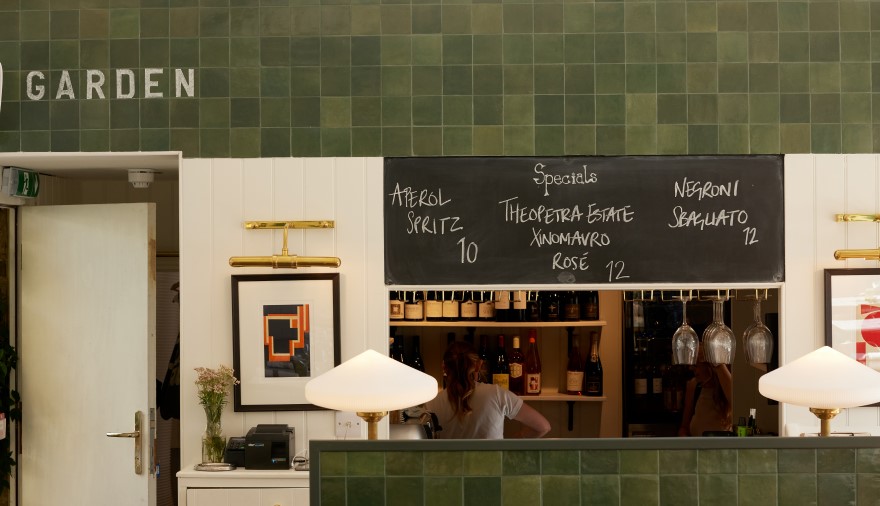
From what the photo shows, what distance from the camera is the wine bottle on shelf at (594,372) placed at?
5.30 metres

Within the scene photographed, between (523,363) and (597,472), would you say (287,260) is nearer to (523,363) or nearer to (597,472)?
(597,472)

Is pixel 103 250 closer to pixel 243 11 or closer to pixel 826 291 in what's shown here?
pixel 243 11

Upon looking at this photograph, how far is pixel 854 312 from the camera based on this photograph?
11.8 ft

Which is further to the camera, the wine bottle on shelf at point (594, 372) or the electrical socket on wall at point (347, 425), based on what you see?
the wine bottle on shelf at point (594, 372)

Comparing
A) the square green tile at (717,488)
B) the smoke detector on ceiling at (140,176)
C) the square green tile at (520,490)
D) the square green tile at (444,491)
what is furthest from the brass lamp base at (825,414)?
the smoke detector on ceiling at (140,176)

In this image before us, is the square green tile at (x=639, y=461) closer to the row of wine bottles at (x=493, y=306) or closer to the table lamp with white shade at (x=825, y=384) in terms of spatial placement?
the table lamp with white shade at (x=825, y=384)

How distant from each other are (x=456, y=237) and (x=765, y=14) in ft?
5.48

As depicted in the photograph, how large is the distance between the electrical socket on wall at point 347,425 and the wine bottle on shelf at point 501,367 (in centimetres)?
168

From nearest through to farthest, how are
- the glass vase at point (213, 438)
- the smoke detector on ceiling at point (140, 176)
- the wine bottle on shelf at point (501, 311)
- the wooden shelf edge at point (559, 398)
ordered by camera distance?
the glass vase at point (213, 438) < the smoke detector on ceiling at point (140, 176) < the wine bottle on shelf at point (501, 311) < the wooden shelf edge at point (559, 398)

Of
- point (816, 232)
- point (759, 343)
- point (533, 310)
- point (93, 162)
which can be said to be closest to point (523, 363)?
point (533, 310)

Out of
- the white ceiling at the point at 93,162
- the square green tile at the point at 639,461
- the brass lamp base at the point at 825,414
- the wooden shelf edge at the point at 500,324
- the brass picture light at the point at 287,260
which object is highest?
the white ceiling at the point at 93,162

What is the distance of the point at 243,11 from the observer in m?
3.65

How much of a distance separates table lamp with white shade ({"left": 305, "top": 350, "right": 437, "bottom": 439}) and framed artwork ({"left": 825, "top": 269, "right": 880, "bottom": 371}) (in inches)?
87.6

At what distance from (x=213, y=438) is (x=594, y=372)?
8.68ft
